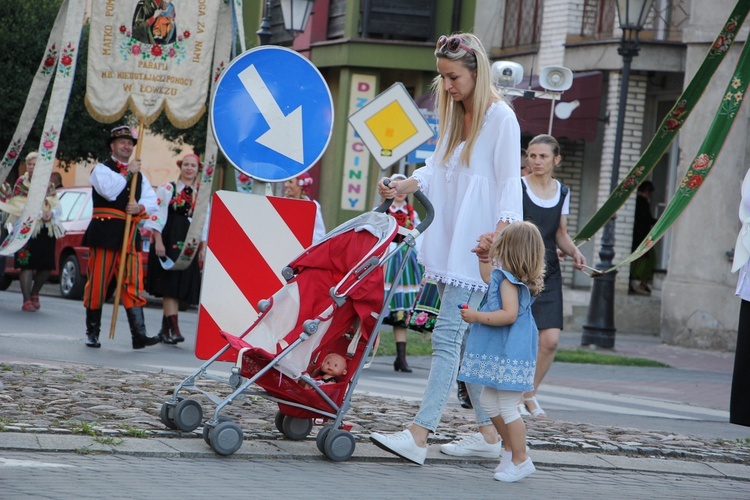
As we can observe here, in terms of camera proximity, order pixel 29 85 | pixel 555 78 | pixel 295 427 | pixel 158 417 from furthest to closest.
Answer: pixel 29 85, pixel 555 78, pixel 158 417, pixel 295 427

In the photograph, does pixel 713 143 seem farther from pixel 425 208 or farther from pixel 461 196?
pixel 425 208

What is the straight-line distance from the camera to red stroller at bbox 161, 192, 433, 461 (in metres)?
6.21

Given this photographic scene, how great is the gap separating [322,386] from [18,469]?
1.58 meters

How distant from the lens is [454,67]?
6453 mm

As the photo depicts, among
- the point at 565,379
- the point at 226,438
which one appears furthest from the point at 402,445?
the point at 565,379

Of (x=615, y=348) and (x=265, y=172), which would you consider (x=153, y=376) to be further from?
(x=615, y=348)

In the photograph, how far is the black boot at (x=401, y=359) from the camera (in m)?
12.8

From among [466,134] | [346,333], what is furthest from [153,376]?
[466,134]

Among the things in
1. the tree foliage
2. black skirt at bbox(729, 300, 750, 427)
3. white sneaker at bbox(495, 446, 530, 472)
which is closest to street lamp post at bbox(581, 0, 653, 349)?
black skirt at bbox(729, 300, 750, 427)

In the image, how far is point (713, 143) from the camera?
301 inches

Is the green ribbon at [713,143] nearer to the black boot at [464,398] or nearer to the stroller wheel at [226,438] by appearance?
the black boot at [464,398]

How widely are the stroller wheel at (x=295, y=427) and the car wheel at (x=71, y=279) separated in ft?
46.8

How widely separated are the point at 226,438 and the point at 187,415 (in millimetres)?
558

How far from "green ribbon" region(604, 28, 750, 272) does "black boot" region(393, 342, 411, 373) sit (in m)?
5.34
